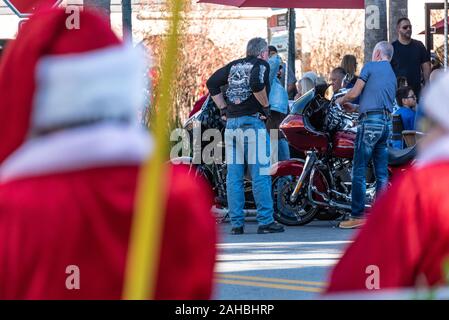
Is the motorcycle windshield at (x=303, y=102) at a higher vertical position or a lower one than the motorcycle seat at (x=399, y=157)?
higher

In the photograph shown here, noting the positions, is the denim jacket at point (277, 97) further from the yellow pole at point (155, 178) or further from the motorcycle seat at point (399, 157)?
the yellow pole at point (155, 178)

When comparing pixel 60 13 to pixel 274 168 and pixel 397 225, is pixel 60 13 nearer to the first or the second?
pixel 397 225

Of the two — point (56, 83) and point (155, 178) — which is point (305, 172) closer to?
point (56, 83)

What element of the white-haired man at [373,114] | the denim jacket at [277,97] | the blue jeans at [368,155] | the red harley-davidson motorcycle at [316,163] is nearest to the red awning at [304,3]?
the denim jacket at [277,97]

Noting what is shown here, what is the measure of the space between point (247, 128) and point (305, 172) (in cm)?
97

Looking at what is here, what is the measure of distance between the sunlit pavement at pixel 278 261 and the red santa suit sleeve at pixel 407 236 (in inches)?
198

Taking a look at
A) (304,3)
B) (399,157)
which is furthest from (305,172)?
(304,3)

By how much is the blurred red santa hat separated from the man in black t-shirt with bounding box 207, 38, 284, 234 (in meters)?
10.6

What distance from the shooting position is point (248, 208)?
49.2ft

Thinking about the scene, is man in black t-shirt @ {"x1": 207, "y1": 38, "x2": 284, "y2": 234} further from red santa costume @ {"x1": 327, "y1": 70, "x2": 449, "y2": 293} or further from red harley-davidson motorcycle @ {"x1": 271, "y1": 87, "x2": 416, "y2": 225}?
red santa costume @ {"x1": 327, "y1": 70, "x2": 449, "y2": 293}

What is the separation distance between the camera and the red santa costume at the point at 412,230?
9.62 feet

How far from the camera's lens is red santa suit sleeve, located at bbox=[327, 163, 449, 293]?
2930 mm
